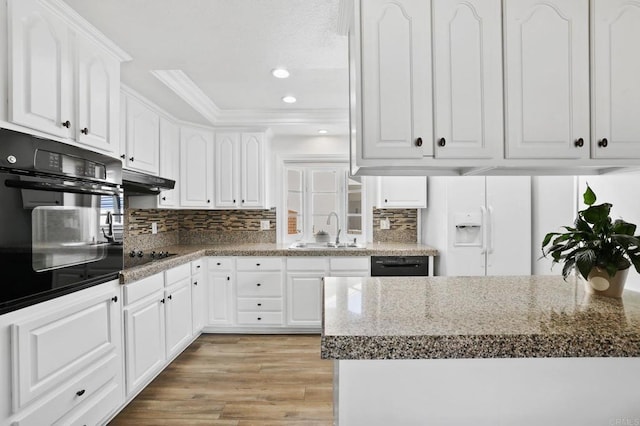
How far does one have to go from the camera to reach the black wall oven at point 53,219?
1.38 metres

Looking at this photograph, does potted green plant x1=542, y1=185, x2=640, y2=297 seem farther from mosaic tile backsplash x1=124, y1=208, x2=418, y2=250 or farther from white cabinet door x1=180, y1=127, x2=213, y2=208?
white cabinet door x1=180, y1=127, x2=213, y2=208

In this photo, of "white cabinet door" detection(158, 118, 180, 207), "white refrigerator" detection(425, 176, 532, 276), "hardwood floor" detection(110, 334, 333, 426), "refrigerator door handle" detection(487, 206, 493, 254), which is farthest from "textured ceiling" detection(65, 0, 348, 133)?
"hardwood floor" detection(110, 334, 333, 426)

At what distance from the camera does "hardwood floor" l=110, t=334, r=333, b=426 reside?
7.01ft

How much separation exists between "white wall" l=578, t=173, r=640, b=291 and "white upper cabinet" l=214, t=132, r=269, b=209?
2967 millimetres

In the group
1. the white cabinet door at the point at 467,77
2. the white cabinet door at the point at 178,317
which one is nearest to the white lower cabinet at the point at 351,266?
the white cabinet door at the point at 178,317

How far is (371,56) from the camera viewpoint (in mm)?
1428

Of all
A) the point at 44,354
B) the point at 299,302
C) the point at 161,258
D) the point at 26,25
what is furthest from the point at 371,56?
the point at 299,302

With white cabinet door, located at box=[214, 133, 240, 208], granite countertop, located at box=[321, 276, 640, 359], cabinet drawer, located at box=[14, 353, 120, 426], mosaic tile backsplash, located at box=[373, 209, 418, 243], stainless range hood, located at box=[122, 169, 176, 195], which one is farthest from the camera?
mosaic tile backsplash, located at box=[373, 209, 418, 243]

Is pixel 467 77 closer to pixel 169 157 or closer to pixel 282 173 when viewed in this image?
pixel 169 157

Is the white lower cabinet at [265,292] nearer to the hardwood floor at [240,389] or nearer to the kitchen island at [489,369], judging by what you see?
the hardwood floor at [240,389]

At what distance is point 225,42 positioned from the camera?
6.95 ft

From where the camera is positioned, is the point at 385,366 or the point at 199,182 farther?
the point at 199,182

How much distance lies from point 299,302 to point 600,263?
8.68ft

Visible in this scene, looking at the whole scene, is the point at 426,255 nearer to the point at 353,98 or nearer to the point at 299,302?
the point at 299,302
